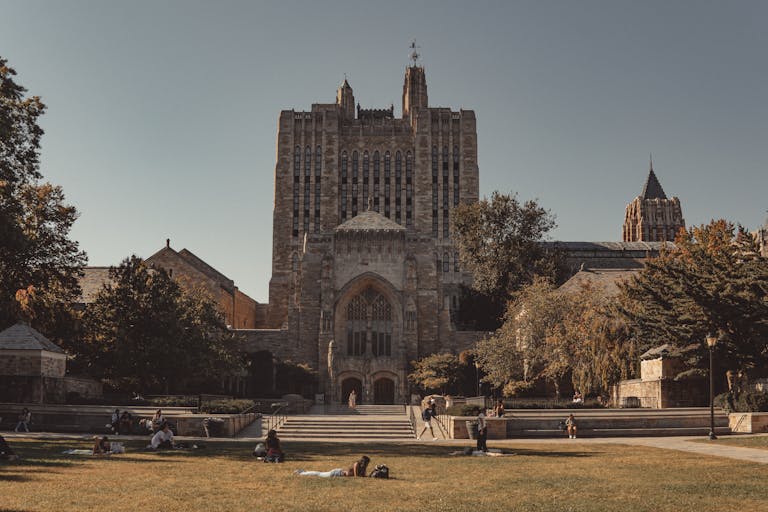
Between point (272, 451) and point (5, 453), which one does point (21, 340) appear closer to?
point (5, 453)

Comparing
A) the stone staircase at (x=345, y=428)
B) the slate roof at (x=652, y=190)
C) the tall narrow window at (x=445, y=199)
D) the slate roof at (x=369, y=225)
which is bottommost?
the stone staircase at (x=345, y=428)

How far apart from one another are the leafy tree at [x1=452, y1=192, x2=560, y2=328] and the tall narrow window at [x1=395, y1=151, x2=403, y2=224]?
22.0 m

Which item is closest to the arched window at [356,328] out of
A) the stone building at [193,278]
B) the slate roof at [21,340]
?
the stone building at [193,278]

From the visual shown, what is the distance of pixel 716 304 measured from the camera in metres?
35.2

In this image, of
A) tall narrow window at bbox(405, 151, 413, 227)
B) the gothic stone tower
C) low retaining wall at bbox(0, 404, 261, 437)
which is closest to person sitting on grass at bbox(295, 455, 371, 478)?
low retaining wall at bbox(0, 404, 261, 437)

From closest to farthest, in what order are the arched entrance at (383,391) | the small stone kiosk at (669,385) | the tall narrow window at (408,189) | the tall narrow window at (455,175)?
the small stone kiosk at (669,385) < the arched entrance at (383,391) < the tall narrow window at (455,175) < the tall narrow window at (408,189)

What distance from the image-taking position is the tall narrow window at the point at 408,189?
326 ft

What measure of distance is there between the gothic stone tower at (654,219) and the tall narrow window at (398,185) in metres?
44.6

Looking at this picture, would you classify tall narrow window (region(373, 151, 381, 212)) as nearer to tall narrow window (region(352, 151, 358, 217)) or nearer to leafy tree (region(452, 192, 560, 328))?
tall narrow window (region(352, 151, 358, 217))

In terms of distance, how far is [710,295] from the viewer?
35344 mm

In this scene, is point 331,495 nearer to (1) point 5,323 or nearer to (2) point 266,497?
(2) point 266,497

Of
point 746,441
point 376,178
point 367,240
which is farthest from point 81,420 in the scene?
point 376,178

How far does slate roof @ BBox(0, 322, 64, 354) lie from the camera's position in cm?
3497

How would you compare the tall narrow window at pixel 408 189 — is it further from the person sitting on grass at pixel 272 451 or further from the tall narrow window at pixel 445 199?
the person sitting on grass at pixel 272 451
